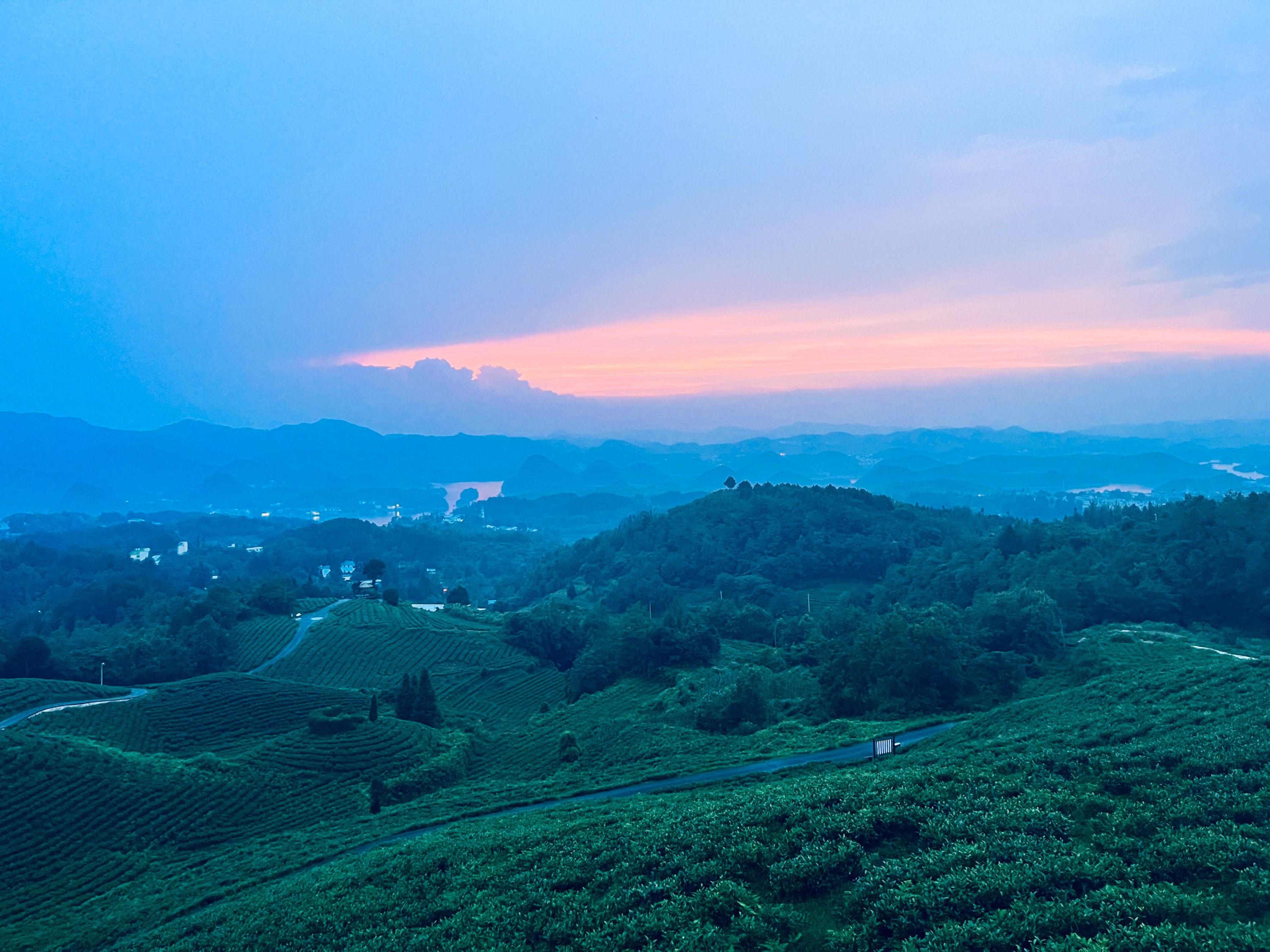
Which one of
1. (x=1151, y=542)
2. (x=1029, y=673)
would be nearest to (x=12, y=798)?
(x=1029, y=673)

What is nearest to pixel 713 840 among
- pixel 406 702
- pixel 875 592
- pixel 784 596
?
pixel 406 702

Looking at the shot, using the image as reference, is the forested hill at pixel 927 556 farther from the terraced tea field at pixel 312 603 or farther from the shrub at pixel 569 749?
the shrub at pixel 569 749

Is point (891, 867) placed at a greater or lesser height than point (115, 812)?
greater

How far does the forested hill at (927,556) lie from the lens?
52.8 meters

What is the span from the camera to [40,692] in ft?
148

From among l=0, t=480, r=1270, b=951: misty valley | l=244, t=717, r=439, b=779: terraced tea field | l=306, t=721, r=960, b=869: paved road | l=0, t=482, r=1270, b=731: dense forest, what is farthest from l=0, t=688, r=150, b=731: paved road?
l=306, t=721, r=960, b=869: paved road

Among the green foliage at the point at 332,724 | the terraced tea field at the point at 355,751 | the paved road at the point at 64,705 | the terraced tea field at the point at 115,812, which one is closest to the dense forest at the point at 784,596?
the paved road at the point at 64,705

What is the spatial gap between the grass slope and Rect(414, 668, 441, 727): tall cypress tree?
27.0 meters

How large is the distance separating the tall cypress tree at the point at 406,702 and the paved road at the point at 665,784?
23285mm

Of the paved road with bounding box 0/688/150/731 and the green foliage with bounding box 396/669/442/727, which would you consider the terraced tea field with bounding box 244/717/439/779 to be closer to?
the green foliage with bounding box 396/669/442/727

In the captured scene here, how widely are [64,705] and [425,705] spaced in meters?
21.8

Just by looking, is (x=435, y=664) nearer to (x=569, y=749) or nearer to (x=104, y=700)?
(x=104, y=700)

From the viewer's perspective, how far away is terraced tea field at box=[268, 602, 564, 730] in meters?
55.9

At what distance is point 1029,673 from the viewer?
38438mm
